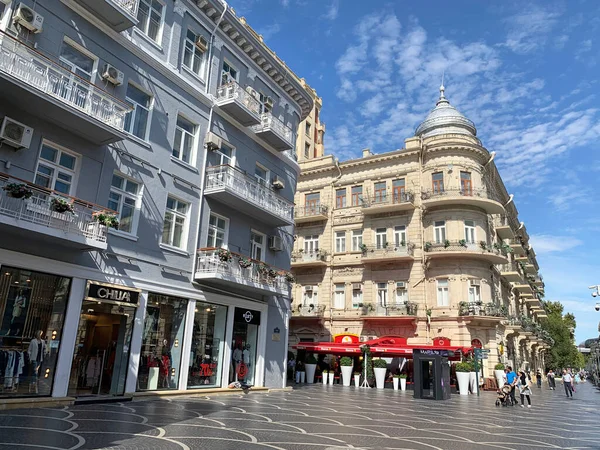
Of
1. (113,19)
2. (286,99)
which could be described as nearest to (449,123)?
(286,99)

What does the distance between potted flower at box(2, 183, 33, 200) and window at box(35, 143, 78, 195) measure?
4.47 feet

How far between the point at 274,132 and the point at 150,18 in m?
6.84

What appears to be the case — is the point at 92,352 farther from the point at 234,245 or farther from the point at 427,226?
the point at 427,226

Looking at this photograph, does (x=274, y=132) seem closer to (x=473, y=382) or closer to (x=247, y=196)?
(x=247, y=196)

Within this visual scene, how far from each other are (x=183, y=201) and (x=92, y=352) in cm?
600

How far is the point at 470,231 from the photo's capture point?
32.0m

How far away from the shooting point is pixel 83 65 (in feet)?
44.6

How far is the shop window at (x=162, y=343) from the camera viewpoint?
1477 cm

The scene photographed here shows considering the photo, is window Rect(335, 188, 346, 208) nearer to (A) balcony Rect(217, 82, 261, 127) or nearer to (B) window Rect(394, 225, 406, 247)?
(B) window Rect(394, 225, 406, 247)

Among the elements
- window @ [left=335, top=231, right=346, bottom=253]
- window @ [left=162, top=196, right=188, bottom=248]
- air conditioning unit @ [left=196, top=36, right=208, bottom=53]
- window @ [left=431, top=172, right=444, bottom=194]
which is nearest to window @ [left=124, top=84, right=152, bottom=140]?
window @ [left=162, top=196, right=188, bottom=248]

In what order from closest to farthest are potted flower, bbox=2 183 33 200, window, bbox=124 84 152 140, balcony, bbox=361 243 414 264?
1. potted flower, bbox=2 183 33 200
2. window, bbox=124 84 152 140
3. balcony, bbox=361 243 414 264

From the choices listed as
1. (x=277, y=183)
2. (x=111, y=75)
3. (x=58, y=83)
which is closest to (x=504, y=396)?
(x=277, y=183)

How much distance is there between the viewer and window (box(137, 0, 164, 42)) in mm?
15718

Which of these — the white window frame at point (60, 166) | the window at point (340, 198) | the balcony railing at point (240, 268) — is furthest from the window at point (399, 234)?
the white window frame at point (60, 166)
